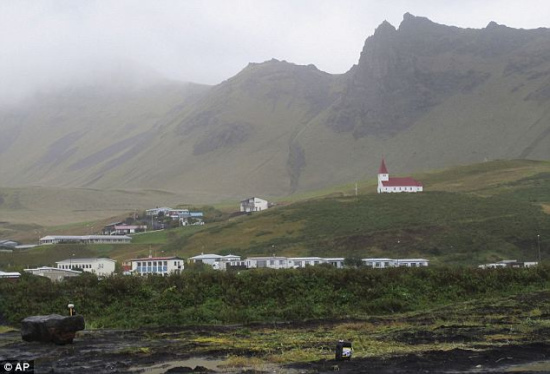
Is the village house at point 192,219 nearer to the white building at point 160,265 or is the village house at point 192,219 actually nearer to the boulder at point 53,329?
the white building at point 160,265

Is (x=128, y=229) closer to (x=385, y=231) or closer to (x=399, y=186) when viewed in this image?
(x=399, y=186)

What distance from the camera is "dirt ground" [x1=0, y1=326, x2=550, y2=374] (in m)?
19.0

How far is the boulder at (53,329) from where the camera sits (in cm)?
2520

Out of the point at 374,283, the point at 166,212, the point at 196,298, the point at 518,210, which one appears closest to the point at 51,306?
the point at 196,298


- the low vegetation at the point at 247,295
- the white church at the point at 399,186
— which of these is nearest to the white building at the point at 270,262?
the low vegetation at the point at 247,295

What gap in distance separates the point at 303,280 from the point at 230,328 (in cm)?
823

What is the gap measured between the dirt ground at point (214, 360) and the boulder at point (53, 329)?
0.33 metres

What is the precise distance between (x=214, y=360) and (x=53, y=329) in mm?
7016

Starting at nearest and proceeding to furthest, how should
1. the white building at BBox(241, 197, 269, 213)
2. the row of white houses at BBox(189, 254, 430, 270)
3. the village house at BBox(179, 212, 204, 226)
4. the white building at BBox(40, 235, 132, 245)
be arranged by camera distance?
the row of white houses at BBox(189, 254, 430, 270), the white building at BBox(40, 235, 132, 245), the village house at BBox(179, 212, 204, 226), the white building at BBox(241, 197, 269, 213)

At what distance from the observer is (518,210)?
106 metres

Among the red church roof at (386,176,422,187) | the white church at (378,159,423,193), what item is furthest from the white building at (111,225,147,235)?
the red church roof at (386,176,422,187)

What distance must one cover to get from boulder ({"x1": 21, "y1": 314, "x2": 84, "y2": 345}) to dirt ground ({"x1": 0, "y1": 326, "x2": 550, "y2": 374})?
0.33 meters

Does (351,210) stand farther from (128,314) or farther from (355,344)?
(355,344)

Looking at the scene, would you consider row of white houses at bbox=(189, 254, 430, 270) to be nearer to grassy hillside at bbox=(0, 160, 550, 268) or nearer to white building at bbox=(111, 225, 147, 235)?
grassy hillside at bbox=(0, 160, 550, 268)
